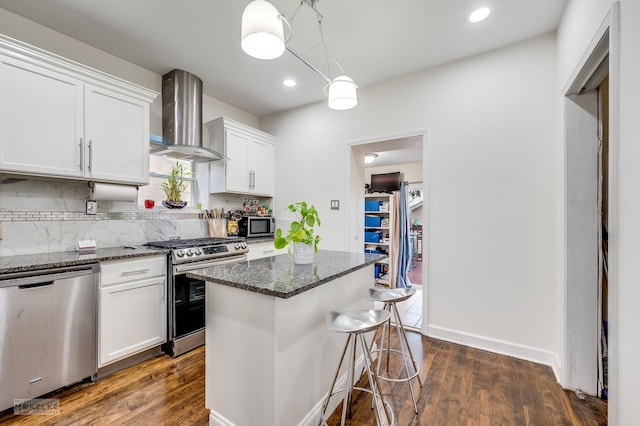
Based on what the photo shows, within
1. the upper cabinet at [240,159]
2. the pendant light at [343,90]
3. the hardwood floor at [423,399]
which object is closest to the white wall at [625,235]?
the hardwood floor at [423,399]

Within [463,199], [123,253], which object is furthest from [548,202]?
[123,253]

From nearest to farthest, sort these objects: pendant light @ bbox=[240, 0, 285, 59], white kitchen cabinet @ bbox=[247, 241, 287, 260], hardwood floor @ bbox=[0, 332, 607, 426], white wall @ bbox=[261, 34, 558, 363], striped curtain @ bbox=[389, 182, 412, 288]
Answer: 1. pendant light @ bbox=[240, 0, 285, 59]
2. hardwood floor @ bbox=[0, 332, 607, 426]
3. white wall @ bbox=[261, 34, 558, 363]
4. white kitchen cabinet @ bbox=[247, 241, 287, 260]
5. striped curtain @ bbox=[389, 182, 412, 288]

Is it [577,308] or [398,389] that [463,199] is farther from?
[398,389]

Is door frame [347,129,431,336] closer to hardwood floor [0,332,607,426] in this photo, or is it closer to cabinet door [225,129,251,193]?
hardwood floor [0,332,607,426]

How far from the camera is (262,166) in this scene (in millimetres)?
4016

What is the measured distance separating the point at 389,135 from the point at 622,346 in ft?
8.45

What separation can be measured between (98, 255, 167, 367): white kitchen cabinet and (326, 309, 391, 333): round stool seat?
1723mm

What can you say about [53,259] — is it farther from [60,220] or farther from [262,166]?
[262,166]

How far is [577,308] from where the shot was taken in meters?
1.92

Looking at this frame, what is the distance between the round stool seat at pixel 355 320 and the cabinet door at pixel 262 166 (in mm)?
2673

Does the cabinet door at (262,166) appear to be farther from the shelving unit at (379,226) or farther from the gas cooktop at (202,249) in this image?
the shelving unit at (379,226)

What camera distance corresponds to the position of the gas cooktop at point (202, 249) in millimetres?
2538

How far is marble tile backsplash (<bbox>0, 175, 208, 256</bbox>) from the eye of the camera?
214 cm

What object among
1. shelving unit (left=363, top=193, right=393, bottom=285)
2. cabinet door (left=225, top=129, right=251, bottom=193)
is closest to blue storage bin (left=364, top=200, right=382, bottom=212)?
shelving unit (left=363, top=193, right=393, bottom=285)
